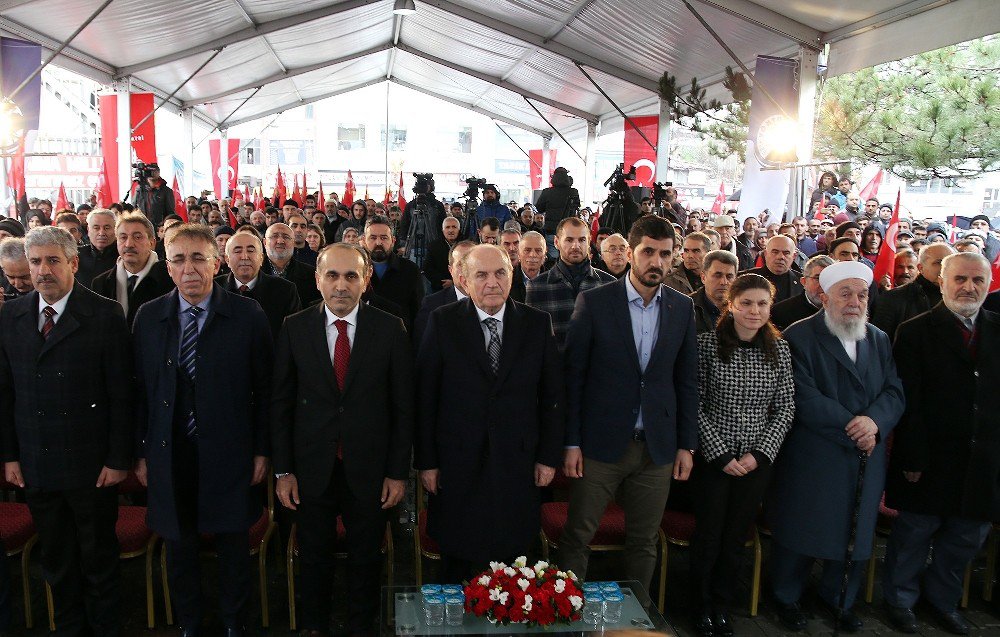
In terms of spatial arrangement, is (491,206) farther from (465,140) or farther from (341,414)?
(465,140)

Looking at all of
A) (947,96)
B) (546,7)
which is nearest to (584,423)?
(947,96)

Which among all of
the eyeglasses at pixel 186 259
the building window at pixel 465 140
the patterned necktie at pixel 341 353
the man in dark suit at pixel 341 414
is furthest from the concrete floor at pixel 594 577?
the building window at pixel 465 140

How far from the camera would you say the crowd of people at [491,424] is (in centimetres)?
284

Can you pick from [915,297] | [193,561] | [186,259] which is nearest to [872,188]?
[915,297]

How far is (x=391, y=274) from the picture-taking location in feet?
17.4

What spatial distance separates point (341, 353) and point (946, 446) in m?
2.73

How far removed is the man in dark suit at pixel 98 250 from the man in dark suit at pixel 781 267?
439 centimetres

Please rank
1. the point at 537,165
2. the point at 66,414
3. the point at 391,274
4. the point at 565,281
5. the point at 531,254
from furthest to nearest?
1. the point at 537,165
2. the point at 391,274
3. the point at 531,254
4. the point at 565,281
5. the point at 66,414

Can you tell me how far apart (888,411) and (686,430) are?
3.06ft

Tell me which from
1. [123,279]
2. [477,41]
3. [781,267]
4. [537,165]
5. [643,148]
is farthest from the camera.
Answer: [537,165]

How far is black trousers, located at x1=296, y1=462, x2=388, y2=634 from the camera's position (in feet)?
9.68

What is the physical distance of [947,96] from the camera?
32.8 feet

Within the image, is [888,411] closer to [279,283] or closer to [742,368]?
[742,368]

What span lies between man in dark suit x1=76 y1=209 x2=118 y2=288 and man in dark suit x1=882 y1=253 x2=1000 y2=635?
469 cm
